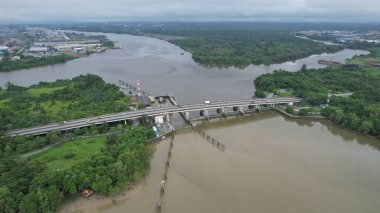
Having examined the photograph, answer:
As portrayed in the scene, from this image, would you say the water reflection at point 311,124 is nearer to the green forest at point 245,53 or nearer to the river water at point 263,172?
the river water at point 263,172

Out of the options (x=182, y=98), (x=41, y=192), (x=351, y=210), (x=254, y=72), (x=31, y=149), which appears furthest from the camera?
(x=254, y=72)

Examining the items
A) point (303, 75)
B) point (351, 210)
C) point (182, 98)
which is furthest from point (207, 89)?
point (351, 210)

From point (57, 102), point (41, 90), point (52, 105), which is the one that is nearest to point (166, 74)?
point (41, 90)

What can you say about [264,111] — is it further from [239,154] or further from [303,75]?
[303,75]

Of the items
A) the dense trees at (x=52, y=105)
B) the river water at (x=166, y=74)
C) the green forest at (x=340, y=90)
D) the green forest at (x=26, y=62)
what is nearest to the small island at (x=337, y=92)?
the green forest at (x=340, y=90)

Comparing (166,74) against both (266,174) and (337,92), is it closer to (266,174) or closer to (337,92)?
(337,92)

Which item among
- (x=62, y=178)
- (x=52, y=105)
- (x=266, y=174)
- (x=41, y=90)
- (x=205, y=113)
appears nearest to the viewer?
(x=62, y=178)
